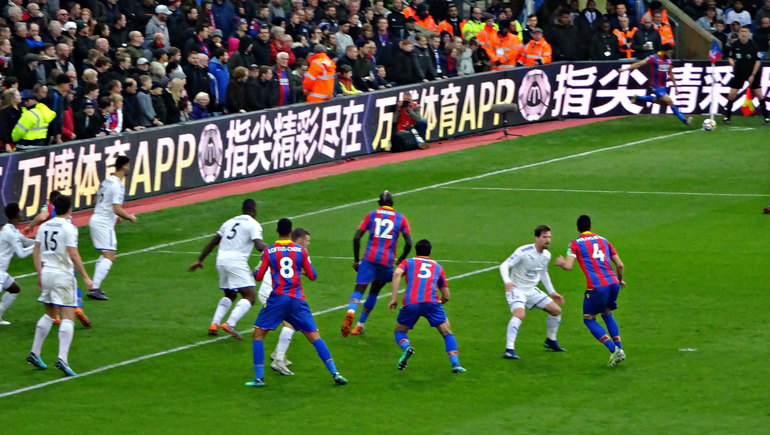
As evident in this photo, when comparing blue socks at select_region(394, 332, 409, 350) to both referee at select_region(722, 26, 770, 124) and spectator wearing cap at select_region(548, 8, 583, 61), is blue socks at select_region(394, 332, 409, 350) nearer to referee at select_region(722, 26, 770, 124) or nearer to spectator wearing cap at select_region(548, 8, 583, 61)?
referee at select_region(722, 26, 770, 124)

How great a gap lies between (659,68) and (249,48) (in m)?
11.5

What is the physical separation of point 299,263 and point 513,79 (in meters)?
22.0

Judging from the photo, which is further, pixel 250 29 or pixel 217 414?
pixel 250 29

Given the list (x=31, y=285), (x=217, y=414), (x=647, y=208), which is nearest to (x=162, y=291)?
(x=31, y=285)

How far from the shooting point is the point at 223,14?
33.6 meters

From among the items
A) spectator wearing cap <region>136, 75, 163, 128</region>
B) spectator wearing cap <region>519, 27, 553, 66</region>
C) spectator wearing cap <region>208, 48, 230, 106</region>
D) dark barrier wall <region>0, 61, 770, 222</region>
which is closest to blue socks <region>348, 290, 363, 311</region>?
dark barrier wall <region>0, 61, 770, 222</region>

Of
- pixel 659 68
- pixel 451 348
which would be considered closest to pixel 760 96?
pixel 659 68

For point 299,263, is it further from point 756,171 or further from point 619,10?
point 619,10

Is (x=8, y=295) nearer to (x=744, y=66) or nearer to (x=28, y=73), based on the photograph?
(x=28, y=73)

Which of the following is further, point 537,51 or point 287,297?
point 537,51

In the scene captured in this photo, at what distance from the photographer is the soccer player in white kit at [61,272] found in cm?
1611

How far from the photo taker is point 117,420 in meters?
14.4

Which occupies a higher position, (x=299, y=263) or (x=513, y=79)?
(x=299, y=263)

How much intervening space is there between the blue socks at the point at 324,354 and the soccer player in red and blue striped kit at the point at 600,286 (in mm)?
3058
